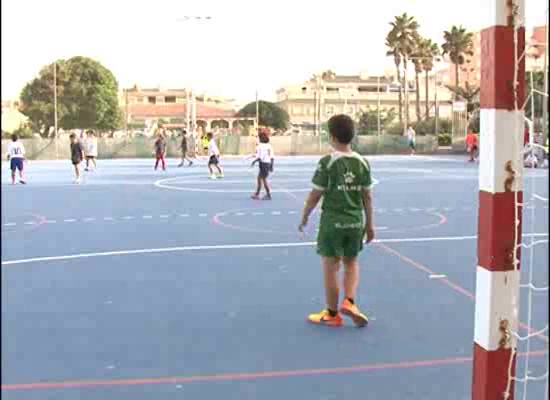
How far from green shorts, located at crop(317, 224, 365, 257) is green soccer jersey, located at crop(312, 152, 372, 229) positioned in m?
0.04

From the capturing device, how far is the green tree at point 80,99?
51.6 meters

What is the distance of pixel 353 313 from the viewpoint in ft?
18.0

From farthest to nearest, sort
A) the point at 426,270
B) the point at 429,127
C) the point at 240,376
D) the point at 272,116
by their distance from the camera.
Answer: the point at 272,116
the point at 429,127
the point at 426,270
the point at 240,376

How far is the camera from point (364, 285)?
7016mm

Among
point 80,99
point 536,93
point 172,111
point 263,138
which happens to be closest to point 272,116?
point 172,111

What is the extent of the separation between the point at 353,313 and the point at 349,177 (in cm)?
104

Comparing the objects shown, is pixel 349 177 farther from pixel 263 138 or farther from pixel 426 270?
pixel 263 138

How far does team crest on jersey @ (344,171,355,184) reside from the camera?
5391mm

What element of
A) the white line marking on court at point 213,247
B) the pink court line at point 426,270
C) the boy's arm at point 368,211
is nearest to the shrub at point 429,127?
the white line marking on court at point 213,247

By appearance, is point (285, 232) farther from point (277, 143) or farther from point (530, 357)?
point (277, 143)

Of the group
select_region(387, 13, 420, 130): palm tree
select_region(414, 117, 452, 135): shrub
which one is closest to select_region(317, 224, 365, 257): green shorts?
select_region(414, 117, 452, 135): shrub

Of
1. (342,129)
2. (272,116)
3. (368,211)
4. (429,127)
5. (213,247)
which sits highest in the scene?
(272,116)

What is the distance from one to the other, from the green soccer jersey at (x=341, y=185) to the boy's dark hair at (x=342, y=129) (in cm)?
11

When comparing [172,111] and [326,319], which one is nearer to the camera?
[326,319]
